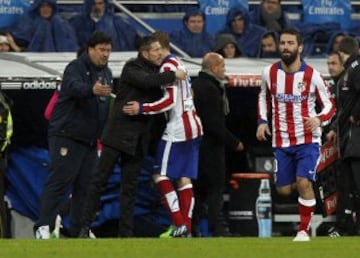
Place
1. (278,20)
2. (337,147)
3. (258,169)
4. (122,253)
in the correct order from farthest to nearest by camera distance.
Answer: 1. (278,20)
2. (258,169)
3. (337,147)
4. (122,253)

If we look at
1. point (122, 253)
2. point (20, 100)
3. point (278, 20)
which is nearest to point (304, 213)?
point (122, 253)

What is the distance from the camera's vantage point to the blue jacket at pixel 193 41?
19.3 metres

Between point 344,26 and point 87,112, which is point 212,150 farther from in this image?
point 344,26

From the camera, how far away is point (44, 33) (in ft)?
61.0

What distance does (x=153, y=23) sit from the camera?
20.3 metres

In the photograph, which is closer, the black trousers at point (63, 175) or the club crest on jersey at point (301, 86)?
the club crest on jersey at point (301, 86)

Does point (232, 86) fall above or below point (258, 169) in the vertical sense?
above

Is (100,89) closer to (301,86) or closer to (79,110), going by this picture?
(79,110)

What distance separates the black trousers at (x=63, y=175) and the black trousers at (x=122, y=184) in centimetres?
21

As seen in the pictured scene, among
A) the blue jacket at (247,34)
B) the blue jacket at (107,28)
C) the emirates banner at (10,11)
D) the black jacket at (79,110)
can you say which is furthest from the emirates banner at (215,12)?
the black jacket at (79,110)

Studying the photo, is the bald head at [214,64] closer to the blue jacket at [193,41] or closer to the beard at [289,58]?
the beard at [289,58]

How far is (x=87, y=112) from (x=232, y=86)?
92.2 inches

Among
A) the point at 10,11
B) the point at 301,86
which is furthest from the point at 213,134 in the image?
the point at 10,11

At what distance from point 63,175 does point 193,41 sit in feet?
14.9
